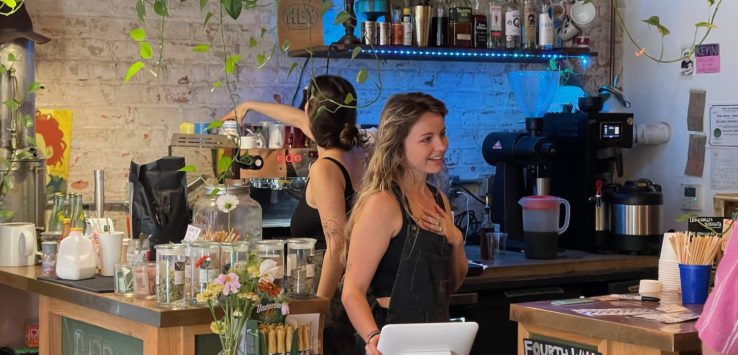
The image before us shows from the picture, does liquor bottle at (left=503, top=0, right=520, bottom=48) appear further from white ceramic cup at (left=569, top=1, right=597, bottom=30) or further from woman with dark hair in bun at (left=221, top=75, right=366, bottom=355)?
woman with dark hair in bun at (left=221, top=75, right=366, bottom=355)

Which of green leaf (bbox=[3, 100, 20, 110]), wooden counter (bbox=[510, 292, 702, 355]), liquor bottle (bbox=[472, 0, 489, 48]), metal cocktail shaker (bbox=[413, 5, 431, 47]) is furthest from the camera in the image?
liquor bottle (bbox=[472, 0, 489, 48])

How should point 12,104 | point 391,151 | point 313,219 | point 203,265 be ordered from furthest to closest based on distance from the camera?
point 12,104, point 313,219, point 391,151, point 203,265

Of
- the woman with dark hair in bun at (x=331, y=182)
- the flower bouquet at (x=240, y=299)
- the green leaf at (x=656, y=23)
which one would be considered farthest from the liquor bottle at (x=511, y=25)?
the green leaf at (x=656, y=23)

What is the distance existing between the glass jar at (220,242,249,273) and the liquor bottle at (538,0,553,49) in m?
3.10

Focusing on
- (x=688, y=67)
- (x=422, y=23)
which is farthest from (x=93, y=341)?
(x=688, y=67)

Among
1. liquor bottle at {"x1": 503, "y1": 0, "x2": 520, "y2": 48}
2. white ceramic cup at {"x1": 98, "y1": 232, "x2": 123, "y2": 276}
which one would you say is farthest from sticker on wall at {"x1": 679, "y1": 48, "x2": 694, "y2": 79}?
white ceramic cup at {"x1": 98, "y1": 232, "x2": 123, "y2": 276}

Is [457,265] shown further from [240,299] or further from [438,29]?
[438,29]

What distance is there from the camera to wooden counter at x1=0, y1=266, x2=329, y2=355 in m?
3.46

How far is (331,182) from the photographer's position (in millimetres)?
4094

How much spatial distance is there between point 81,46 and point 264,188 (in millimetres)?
1094

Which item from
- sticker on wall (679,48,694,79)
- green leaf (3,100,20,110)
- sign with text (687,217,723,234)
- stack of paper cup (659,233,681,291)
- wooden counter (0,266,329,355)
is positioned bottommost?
wooden counter (0,266,329,355)

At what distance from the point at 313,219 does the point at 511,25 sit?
7.60 feet

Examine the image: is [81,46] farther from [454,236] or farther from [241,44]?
[454,236]

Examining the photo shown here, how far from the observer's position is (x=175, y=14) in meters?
5.48
